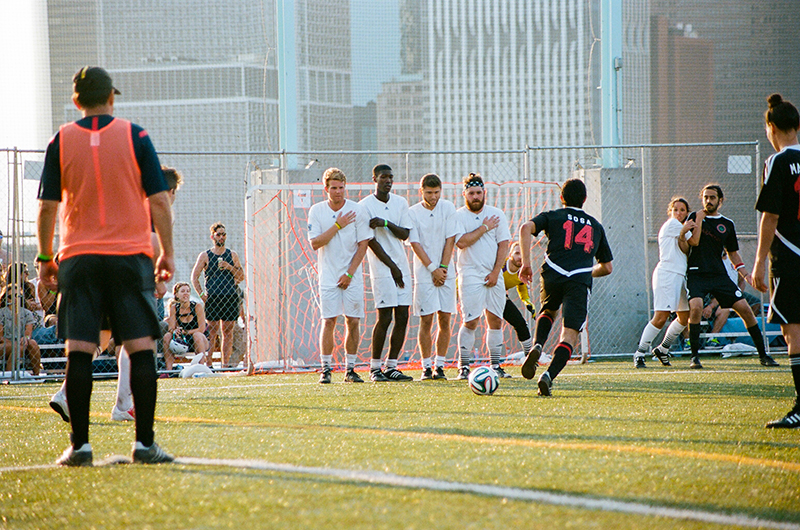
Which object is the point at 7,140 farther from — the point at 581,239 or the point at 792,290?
the point at 792,290

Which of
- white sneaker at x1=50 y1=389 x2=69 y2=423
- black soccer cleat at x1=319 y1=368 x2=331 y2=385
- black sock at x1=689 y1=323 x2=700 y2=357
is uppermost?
white sneaker at x1=50 y1=389 x2=69 y2=423

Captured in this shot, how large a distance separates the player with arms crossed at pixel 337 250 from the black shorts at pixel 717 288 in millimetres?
4021

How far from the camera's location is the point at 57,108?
1872 cm

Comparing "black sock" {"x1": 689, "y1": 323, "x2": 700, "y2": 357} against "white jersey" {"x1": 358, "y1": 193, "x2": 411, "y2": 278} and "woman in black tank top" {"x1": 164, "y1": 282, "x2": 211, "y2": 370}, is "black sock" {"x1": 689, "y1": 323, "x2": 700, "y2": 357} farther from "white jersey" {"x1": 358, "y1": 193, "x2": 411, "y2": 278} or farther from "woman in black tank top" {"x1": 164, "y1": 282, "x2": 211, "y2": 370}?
"woman in black tank top" {"x1": 164, "y1": 282, "x2": 211, "y2": 370}

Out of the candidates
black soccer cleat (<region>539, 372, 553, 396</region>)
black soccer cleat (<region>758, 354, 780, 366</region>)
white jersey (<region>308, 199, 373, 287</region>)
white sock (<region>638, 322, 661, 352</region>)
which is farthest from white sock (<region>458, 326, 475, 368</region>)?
black soccer cleat (<region>758, 354, 780, 366</region>)

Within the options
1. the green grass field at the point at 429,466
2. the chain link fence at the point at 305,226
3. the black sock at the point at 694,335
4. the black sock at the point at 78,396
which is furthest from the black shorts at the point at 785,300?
the chain link fence at the point at 305,226

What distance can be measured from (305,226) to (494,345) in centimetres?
526

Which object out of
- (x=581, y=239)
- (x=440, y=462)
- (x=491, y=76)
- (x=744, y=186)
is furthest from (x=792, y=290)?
(x=491, y=76)

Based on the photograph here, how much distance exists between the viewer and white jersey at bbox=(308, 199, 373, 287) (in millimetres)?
8281

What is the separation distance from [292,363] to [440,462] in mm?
8974

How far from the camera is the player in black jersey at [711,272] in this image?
936cm

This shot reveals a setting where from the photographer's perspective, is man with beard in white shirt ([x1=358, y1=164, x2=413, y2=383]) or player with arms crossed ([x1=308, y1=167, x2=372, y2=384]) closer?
player with arms crossed ([x1=308, y1=167, x2=372, y2=384])

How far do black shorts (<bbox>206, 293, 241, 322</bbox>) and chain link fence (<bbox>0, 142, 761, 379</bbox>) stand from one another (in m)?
0.01

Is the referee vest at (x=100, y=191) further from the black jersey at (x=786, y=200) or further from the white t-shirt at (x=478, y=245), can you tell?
the white t-shirt at (x=478, y=245)
